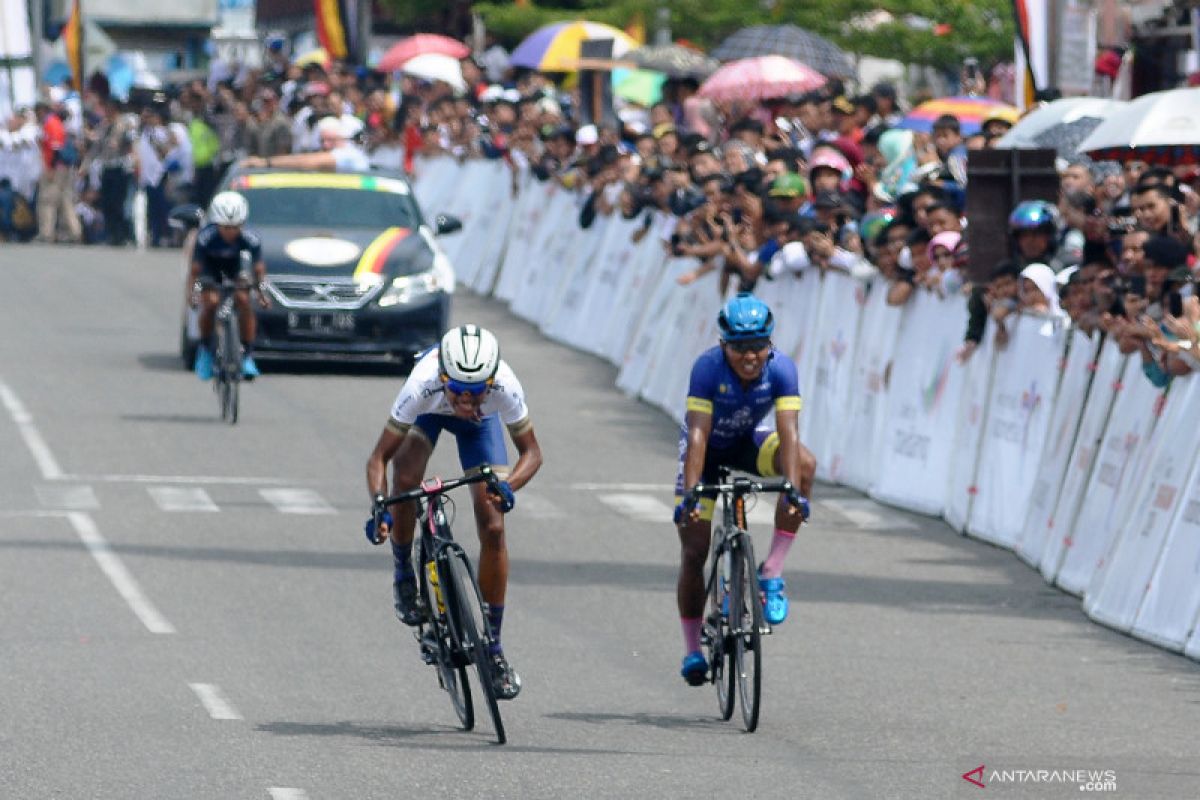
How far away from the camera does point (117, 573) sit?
1510 cm

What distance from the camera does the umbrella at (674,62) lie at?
3173 cm

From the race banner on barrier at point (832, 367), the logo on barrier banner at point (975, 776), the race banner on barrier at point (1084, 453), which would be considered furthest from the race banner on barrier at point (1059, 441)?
the logo on barrier banner at point (975, 776)

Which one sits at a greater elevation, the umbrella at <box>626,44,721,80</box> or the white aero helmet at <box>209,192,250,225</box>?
the umbrella at <box>626,44,721,80</box>

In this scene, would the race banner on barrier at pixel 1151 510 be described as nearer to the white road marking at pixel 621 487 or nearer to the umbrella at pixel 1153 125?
the umbrella at pixel 1153 125

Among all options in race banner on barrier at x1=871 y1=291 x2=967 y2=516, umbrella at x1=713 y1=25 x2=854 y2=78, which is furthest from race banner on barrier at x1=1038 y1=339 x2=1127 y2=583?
umbrella at x1=713 y1=25 x2=854 y2=78

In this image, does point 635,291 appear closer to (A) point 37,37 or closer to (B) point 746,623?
Answer: (B) point 746,623

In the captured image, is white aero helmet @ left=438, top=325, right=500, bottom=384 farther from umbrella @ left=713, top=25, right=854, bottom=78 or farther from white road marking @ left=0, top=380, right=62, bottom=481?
umbrella @ left=713, top=25, right=854, bottom=78

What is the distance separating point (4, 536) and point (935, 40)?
18.6 m

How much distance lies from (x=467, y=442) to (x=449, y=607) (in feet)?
3.19

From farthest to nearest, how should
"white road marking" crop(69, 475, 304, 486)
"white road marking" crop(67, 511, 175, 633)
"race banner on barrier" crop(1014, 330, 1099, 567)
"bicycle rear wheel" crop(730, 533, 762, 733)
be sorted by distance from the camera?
"white road marking" crop(69, 475, 304, 486)
"race banner on barrier" crop(1014, 330, 1099, 567)
"white road marking" crop(67, 511, 175, 633)
"bicycle rear wheel" crop(730, 533, 762, 733)

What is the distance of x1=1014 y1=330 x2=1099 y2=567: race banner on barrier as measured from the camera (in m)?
15.8

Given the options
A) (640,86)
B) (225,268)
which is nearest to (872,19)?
(640,86)

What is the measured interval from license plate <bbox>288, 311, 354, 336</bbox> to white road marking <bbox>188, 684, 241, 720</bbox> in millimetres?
13485

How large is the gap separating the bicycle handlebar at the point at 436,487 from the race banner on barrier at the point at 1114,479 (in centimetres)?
447
